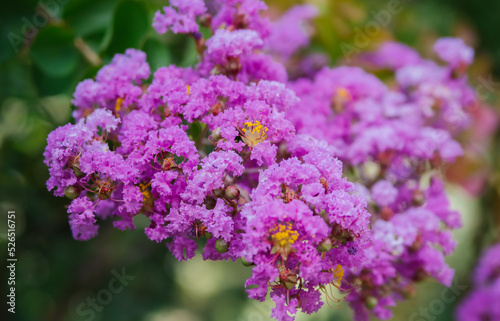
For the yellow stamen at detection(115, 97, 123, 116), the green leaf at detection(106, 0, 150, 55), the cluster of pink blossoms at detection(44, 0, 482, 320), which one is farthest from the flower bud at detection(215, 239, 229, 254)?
A: the green leaf at detection(106, 0, 150, 55)

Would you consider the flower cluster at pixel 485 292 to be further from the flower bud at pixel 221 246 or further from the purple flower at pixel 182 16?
the purple flower at pixel 182 16

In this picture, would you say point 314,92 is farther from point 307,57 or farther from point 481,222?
point 481,222

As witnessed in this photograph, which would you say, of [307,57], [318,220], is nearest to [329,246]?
[318,220]

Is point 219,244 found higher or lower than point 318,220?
lower

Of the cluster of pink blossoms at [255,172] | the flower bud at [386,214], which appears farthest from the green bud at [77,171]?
the flower bud at [386,214]

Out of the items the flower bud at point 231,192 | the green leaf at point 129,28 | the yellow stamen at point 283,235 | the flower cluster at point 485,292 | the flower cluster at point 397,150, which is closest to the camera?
the yellow stamen at point 283,235

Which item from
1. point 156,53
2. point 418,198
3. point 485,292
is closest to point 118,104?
point 156,53
